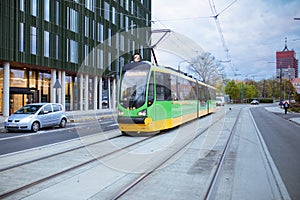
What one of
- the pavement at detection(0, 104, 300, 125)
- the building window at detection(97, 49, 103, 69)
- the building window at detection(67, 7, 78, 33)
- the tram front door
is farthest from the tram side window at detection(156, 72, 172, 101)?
the building window at detection(97, 49, 103, 69)

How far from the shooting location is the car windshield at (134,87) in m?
12.4

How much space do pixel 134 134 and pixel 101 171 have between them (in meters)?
6.47

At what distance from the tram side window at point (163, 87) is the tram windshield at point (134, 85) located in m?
0.72

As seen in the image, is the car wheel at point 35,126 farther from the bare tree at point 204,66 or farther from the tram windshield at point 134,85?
the bare tree at point 204,66

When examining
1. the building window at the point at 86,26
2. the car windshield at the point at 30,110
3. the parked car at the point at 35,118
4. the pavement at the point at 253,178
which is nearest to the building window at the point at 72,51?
the building window at the point at 86,26

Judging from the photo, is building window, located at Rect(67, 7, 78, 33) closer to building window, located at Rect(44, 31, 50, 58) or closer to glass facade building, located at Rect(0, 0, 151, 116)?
glass facade building, located at Rect(0, 0, 151, 116)

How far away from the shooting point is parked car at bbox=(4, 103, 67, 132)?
14.9 m

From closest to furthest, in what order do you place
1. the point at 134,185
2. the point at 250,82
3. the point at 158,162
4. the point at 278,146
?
the point at 134,185
the point at 158,162
the point at 278,146
the point at 250,82

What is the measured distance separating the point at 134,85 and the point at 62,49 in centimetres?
2183

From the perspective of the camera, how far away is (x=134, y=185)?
5707mm

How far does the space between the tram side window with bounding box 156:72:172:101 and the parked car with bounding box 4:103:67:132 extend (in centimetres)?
699

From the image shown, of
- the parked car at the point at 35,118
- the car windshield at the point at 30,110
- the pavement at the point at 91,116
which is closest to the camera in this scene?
the parked car at the point at 35,118

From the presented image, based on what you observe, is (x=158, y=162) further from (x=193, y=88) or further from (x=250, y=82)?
(x=250, y=82)

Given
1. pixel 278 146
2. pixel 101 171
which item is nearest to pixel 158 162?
pixel 101 171
